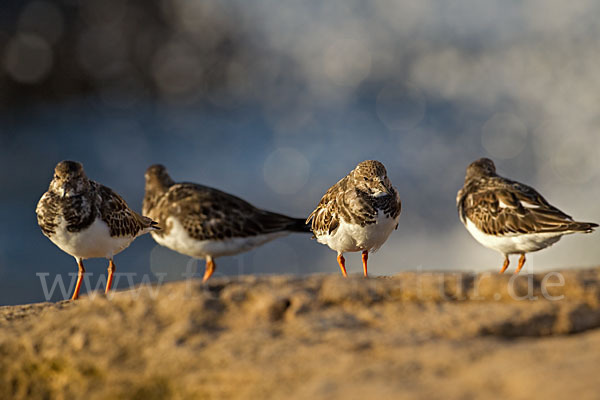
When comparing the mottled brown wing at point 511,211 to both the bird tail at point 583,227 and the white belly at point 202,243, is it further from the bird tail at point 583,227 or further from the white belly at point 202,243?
the white belly at point 202,243

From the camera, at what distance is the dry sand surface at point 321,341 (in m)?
3.75

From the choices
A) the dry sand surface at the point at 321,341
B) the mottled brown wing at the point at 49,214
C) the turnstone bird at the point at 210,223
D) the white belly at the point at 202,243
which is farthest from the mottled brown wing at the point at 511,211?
the mottled brown wing at the point at 49,214

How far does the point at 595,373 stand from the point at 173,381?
263 cm

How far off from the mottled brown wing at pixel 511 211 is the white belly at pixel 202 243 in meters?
2.91

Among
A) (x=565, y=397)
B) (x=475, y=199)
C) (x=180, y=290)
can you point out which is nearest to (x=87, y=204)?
(x=180, y=290)

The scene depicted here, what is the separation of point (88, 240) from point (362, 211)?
3.51 meters

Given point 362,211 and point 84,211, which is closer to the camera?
point 362,211

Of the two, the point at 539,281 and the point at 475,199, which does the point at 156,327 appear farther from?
the point at 475,199

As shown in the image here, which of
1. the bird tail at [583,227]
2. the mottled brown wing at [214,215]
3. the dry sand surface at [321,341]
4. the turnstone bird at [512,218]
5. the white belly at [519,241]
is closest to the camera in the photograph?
the dry sand surface at [321,341]

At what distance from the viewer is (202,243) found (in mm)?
8859

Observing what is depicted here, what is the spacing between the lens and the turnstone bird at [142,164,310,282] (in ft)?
29.0

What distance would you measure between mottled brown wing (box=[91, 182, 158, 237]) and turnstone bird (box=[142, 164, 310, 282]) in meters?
0.32

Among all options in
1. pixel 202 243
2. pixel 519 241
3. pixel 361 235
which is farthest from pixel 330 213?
pixel 519 241

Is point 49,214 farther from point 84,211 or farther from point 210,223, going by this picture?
point 210,223
